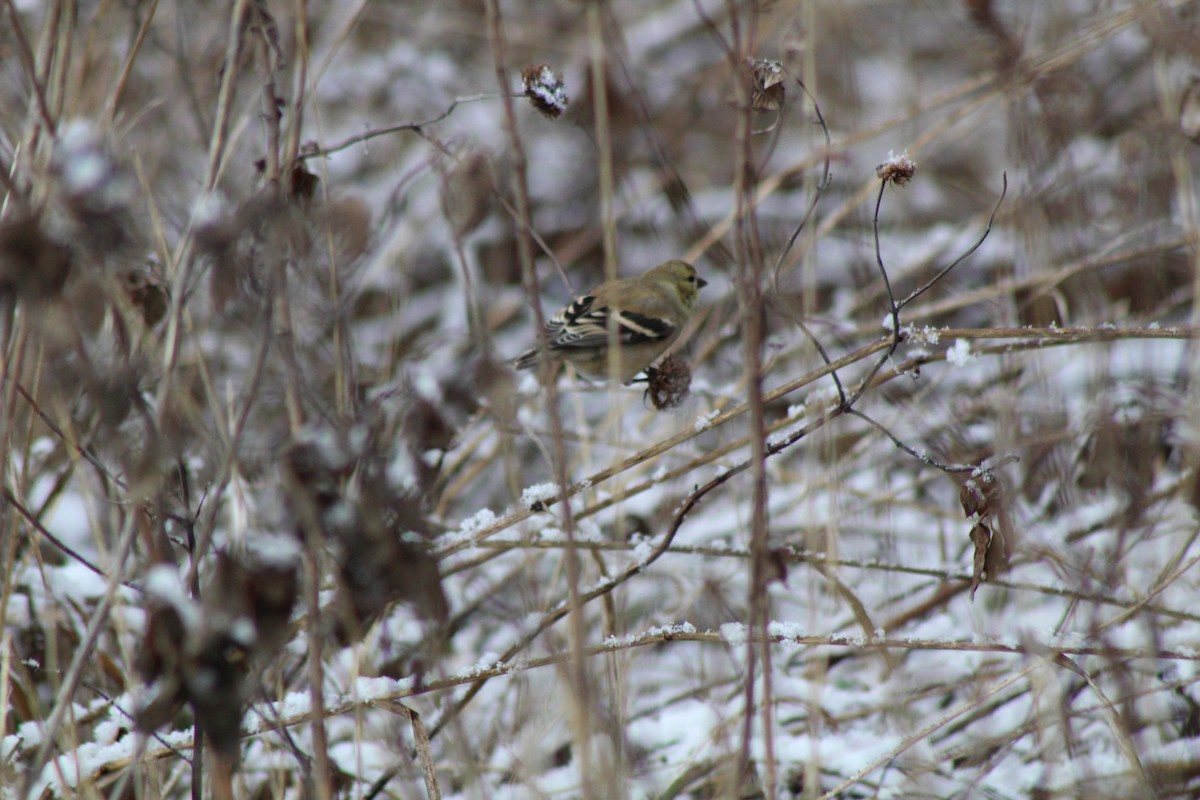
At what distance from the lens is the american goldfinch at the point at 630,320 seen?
12.4 feet

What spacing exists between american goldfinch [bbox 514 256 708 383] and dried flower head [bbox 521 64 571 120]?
5.17 ft

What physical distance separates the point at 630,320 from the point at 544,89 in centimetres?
199

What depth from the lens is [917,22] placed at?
22.6 ft

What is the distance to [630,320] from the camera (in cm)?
383

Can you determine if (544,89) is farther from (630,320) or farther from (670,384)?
(630,320)

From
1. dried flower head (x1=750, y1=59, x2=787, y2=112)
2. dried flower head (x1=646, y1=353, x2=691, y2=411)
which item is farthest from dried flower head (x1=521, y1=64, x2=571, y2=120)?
dried flower head (x1=646, y1=353, x2=691, y2=411)

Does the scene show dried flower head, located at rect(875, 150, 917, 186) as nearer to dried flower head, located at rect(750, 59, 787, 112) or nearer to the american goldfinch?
dried flower head, located at rect(750, 59, 787, 112)

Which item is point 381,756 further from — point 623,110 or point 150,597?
point 623,110

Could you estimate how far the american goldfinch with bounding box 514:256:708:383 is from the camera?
12.4 feet

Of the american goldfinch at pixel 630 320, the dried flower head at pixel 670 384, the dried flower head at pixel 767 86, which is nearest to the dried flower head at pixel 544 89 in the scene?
the dried flower head at pixel 767 86

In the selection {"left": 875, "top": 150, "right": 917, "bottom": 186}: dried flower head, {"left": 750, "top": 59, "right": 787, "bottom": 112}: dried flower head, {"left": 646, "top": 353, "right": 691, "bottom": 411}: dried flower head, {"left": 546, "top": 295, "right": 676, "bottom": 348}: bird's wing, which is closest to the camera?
{"left": 875, "top": 150, "right": 917, "bottom": 186}: dried flower head

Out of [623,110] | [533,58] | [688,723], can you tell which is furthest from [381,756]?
[533,58]

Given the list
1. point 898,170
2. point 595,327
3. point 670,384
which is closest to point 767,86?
point 898,170

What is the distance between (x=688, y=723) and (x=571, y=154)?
4.37m
